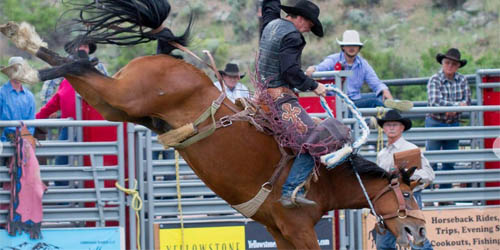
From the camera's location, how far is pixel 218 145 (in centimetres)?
629

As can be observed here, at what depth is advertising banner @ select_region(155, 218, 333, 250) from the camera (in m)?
8.28

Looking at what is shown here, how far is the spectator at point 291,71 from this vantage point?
20.7 feet

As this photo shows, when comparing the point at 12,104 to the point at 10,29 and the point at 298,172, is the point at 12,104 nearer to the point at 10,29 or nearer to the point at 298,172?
the point at 10,29

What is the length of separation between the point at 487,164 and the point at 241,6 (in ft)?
89.1

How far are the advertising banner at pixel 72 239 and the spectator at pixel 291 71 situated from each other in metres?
2.35

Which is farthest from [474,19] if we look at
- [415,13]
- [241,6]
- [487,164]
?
[487,164]

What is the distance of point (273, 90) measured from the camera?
6535mm

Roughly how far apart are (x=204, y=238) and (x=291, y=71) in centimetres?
281

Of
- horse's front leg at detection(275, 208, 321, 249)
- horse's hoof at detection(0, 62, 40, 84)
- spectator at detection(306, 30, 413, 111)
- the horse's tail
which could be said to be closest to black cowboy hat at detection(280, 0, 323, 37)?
the horse's tail

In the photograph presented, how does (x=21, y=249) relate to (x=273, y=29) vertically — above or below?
below

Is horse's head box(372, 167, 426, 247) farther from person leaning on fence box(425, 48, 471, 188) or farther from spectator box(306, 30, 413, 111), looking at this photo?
person leaning on fence box(425, 48, 471, 188)

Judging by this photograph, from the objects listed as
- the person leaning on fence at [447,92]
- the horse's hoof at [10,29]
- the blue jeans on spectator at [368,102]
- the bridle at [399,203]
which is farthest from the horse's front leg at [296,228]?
the person leaning on fence at [447,92]

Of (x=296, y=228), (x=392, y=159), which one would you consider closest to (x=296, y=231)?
(x=296, y=228)

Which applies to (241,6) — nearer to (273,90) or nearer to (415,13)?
(415,13)
